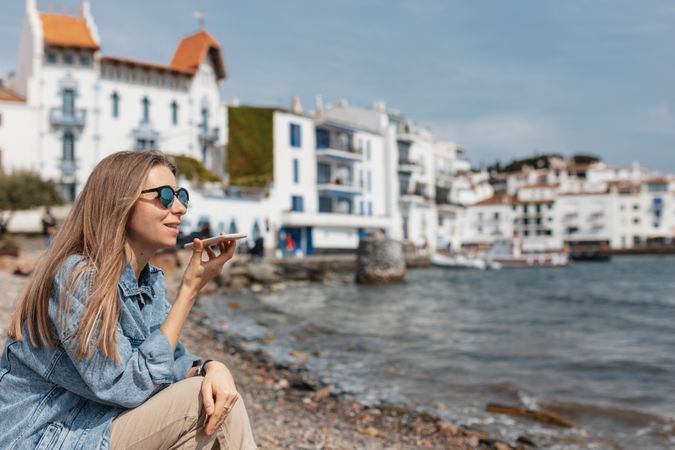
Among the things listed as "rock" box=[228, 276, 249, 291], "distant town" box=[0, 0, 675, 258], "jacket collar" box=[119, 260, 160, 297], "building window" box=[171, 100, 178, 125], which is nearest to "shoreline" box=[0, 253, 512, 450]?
"jacket collar" box=[119, 260, 160, 297]

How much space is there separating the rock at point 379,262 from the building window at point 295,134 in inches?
677

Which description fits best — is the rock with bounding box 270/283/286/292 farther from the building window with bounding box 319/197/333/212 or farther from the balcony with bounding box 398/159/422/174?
the balcony with bounding box 398/159/422/174

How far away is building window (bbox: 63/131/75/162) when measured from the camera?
37656 mm

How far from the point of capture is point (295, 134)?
48156 mm

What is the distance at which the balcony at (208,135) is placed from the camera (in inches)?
1682

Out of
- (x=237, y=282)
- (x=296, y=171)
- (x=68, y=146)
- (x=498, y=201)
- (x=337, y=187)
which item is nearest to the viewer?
(x=237, y=282)

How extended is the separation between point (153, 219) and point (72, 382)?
2.13 feet

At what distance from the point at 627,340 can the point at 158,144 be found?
3395 cm

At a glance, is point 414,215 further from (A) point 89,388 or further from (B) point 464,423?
(A) point 89,388

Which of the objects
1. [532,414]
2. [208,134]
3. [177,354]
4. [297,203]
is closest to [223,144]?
[208,134]

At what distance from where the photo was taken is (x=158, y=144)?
4119cm

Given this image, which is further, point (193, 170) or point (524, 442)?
point (193, 170)

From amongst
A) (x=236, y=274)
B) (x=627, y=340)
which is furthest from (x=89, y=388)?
(x=236, y=274)

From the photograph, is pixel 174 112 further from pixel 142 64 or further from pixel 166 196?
pixel 166 196
